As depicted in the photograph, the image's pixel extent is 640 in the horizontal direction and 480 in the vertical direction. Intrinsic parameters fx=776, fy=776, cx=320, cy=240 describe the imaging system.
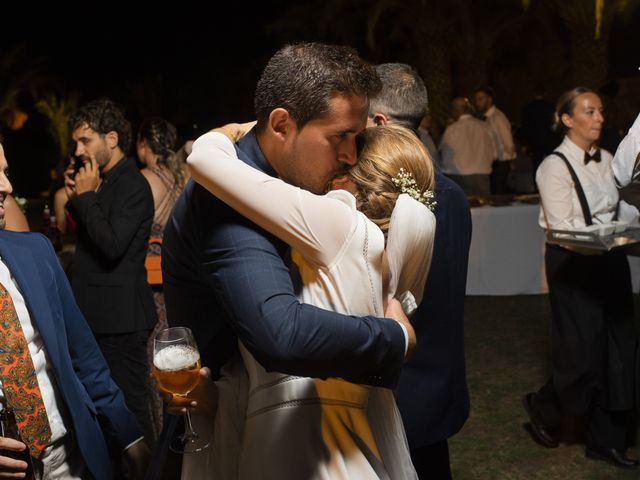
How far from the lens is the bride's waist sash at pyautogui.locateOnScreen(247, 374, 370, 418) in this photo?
1.59m

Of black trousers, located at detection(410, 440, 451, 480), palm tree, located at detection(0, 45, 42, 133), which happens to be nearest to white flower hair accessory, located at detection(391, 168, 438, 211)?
black trousers, located at detection(410, 440, 451, 480)

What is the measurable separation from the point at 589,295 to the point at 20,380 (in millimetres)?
3069

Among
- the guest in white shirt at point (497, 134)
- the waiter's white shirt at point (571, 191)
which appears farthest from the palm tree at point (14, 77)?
the waiter's white shirt at point (571, 191)

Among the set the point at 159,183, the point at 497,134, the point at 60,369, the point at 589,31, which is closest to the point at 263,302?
the point at 60,369

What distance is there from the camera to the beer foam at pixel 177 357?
5.26 feet

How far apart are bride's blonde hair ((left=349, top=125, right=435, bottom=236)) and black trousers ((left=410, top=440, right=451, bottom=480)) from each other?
1013mm

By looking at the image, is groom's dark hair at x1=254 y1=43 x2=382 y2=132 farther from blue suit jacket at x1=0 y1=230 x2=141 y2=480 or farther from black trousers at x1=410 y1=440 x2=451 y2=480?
black trousers at x1=410 y1=440 x2=451 y2=480

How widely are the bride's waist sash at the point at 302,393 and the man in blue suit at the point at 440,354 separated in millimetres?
983

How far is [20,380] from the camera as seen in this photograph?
1865 millimetres

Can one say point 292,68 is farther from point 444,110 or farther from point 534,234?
point 444,110

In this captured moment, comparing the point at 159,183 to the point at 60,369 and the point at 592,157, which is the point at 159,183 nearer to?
the point at 592,157

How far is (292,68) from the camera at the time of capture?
1.58 m

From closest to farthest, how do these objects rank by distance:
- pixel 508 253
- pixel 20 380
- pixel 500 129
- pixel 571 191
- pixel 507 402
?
pixel 20 380
pixel 571 191
pixel 507 402
pixel 508 253
pixel 500 129

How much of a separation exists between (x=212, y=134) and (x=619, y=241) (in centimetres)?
234
